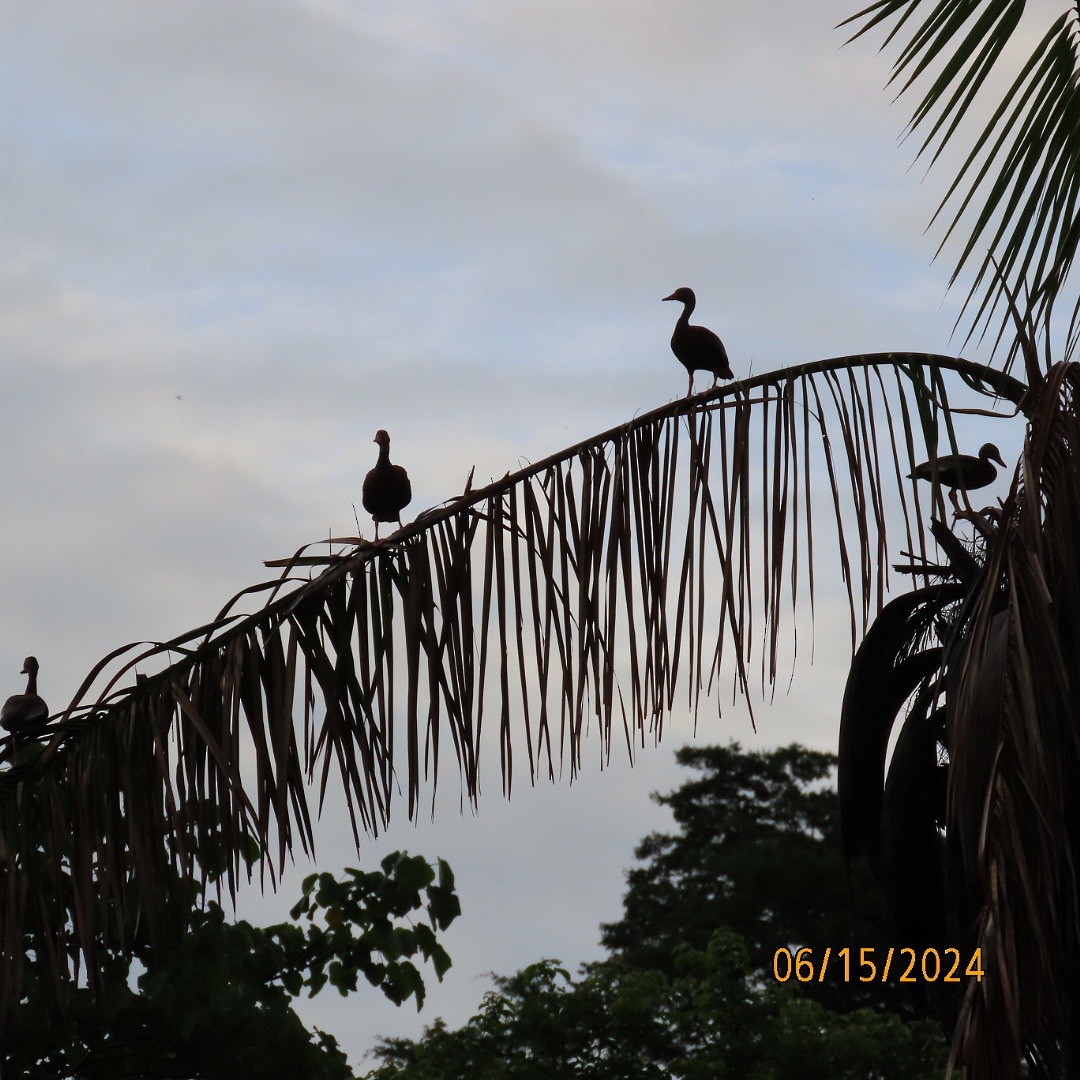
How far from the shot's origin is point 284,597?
4387mm

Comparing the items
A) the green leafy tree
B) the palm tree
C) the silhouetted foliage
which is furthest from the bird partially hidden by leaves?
the green leafy tree

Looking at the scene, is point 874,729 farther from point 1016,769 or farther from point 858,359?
point 1016,769

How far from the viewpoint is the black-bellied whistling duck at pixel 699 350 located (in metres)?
6.04

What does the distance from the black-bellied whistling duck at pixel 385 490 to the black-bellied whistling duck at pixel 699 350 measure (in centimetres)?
119

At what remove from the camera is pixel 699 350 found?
6.06m

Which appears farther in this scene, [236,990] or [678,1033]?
[678,1033]

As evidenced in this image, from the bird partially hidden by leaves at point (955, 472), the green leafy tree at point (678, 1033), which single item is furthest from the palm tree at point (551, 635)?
the green leafy tree at point (678, 1033)

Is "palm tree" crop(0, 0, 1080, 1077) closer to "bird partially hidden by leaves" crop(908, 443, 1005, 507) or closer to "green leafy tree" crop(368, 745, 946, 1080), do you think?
"bird partially hidden by leaves" crop(908, 443, 1005, 507)

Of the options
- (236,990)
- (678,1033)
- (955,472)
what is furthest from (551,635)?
(678,1033)

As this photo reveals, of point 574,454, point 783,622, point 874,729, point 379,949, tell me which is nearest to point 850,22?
point 574,454

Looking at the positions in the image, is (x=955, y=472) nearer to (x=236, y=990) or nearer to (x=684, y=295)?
(x=684, y=295)

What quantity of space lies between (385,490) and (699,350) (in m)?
1.34

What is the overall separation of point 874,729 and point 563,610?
1.23m

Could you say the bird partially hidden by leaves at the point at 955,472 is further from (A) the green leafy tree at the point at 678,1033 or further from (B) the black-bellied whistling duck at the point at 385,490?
(A) the green leafy tree at the point at 678,1033
